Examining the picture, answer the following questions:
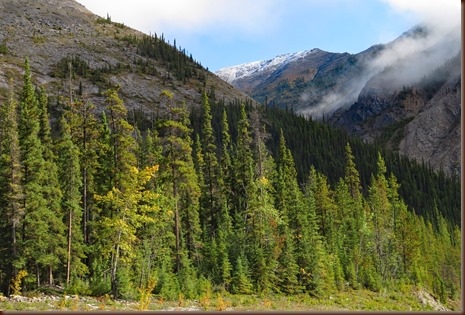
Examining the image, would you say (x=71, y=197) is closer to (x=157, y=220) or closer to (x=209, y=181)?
(x=157, y=220)

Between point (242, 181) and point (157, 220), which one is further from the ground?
point (242, 181)

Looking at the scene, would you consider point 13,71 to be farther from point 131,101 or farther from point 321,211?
point 321,211

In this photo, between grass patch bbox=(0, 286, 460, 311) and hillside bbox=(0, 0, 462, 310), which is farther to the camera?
hillside bbox=(0, 0, 462, 310)

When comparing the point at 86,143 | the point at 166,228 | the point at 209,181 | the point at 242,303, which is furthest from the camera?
the point at 209,181

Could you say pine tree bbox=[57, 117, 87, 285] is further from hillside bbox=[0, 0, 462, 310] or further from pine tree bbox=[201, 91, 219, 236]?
pine tree bbox=[201, 91, 219, 236]

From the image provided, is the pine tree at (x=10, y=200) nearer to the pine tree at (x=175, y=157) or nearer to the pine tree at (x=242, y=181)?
the pine tree at (x=175, y=157)

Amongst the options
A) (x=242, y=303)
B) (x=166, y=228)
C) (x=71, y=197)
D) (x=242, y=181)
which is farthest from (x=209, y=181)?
(x=242, y=303)

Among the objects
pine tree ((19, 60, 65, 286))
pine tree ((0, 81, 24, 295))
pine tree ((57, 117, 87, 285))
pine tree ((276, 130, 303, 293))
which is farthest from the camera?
pine tree ((276, 130, 303, 293))

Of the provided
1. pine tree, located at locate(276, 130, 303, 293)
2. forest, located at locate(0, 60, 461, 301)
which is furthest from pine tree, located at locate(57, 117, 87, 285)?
pine tree, located at locate(276, 130, 303, 293)

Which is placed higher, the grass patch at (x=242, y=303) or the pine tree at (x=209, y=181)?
the pine tree at (x=209, y=181)

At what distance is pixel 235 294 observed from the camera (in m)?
36.5

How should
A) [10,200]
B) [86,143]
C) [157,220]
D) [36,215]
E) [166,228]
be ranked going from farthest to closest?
[86,143]
[166,228]
[157,220]
[36,215]
[10,200]

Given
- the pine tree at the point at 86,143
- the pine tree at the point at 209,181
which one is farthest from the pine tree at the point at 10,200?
the pine tree at the point at 209,181

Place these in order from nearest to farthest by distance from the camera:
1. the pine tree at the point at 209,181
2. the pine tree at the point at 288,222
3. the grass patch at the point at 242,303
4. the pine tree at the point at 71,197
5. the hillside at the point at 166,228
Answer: the grass patch at the point at 242,303 → the hillside at the point at 166,228 → the pine tree at the point at 71,197 → the pine tree at the point at 288,222 → the pine tree at the point at 209,181
